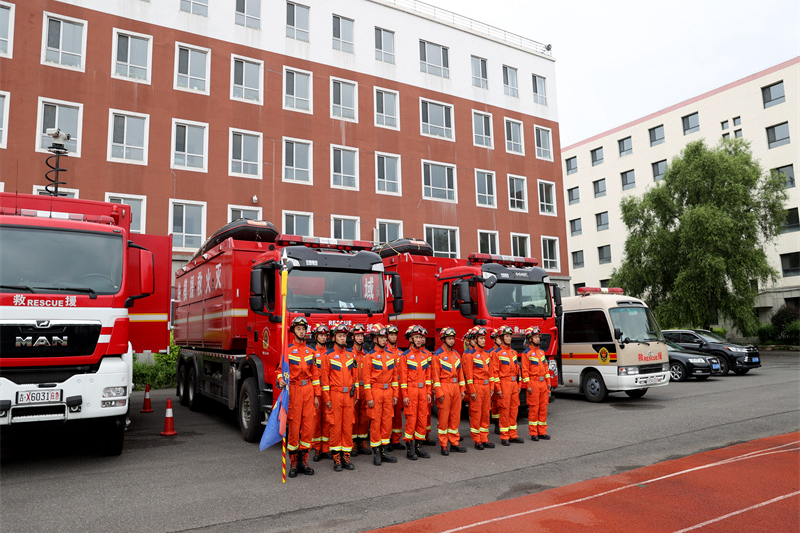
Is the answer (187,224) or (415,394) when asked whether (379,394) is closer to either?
(415,394)

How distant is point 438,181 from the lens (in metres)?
27.8

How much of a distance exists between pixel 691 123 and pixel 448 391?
43.2 meters

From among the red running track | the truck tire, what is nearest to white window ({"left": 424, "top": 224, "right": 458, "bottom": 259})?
the truck tire

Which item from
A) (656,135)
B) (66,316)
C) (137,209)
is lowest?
(66,316)

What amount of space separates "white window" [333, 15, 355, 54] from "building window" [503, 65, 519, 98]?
958cm

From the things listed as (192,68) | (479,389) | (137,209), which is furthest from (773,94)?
(137,209)

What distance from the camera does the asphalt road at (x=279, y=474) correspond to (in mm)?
5398

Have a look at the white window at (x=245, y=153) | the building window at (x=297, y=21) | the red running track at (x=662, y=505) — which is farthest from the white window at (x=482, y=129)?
the red running track at (x=662, y=505)

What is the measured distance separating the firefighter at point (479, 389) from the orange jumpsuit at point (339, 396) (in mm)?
2108

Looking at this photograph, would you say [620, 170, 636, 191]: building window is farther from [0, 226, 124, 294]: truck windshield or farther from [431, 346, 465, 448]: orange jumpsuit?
[0, 226, 124, 294]: truck windshield

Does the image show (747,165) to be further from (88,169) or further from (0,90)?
(0,90)

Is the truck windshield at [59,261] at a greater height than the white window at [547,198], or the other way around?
the white window at [547,198]

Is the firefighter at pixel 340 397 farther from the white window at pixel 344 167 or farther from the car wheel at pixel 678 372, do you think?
the white window at pixel 344 167

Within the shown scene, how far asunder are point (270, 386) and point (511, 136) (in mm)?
25609
